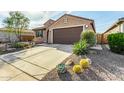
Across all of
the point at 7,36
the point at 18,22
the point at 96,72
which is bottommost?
the point at 96,72

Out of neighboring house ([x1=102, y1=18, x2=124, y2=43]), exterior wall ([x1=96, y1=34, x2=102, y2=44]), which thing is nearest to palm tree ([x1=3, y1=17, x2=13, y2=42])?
exterior wall ([x1=96, y1=34, x2=102, y2=44])

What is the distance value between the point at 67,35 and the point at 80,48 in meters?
1.39

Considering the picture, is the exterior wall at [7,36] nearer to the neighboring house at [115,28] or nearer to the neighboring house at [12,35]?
the neighboring house at [12,35]

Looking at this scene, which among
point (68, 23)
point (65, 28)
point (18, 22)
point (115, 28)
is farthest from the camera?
point (115, 28)

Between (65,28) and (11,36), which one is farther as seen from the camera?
(65,28)

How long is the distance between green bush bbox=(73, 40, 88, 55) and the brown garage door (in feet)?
1.48

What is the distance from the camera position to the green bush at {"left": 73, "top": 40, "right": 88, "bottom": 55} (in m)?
6.29

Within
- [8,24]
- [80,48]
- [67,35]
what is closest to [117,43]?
[80,48]

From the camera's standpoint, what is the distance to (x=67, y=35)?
742 cm

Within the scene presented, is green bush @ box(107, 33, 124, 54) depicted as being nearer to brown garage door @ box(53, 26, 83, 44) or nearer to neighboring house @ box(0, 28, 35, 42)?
brown garage door @ box(53, 26, 83, 44)

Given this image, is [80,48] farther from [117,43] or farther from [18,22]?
[18,22]

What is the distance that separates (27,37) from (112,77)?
4.79 metres
